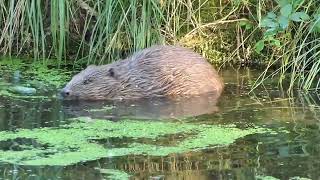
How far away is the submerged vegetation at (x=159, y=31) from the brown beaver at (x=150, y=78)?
0.52 m

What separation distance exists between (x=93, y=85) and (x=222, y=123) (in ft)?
4.38

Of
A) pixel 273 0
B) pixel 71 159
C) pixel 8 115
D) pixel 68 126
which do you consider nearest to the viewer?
pixel 71 159

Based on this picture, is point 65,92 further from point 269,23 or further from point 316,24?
point 316,24

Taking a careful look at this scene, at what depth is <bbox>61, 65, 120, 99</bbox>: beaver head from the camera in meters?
5.61

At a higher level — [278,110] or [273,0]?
[273,0]

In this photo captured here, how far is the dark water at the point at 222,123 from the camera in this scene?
374 centimetres

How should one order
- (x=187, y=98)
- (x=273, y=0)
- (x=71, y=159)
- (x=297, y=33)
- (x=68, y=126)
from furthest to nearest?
(x=273, y=0)
(x=297, y=33)
(x=187, y=98)
(x=68, y=126)
(x=71, y=159)

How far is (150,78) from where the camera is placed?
226 inches

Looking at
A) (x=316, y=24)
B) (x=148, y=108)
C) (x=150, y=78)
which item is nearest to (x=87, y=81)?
(x=150, y=78)

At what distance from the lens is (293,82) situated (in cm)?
585

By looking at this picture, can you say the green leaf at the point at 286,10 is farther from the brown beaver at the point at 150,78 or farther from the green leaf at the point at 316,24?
the brown beaver at the point at 150,78

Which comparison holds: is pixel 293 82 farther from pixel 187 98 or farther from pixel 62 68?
pixel 62 68

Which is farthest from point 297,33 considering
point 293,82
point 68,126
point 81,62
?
point 68,126

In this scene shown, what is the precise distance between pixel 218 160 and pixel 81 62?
2.98 m
